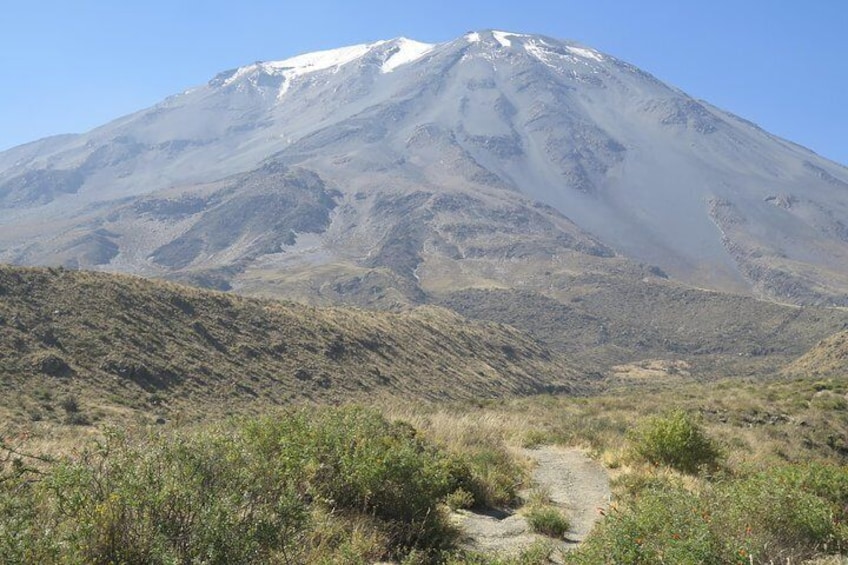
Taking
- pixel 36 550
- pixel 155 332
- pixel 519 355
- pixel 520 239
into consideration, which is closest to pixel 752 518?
pixel 36 550

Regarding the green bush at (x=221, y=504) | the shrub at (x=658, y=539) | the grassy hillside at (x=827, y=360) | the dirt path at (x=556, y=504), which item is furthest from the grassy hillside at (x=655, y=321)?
the green bush at (x=221, y=504)

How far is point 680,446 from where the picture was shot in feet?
34.4

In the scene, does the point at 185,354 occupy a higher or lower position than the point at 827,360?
higher

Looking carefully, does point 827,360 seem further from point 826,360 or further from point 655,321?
point 655,321

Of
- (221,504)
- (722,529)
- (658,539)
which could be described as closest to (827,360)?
(722,529)

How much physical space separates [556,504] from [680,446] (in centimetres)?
288

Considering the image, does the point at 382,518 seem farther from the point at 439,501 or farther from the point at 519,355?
the point at 519,355

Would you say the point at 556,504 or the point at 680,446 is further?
the point at 680,446

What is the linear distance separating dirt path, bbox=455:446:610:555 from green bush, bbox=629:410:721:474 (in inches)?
37.8

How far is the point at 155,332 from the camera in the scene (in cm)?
3284

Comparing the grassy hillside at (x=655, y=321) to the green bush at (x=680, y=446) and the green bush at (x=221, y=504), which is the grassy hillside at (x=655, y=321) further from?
the green bush at (x=221, y=504)

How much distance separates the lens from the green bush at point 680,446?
10.5 m

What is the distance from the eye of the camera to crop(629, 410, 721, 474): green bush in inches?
413

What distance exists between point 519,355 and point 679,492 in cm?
6088
